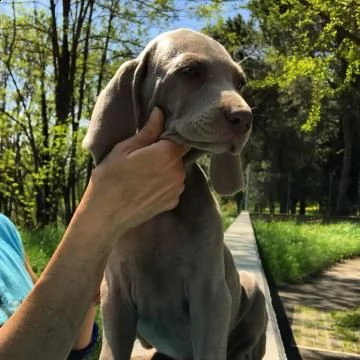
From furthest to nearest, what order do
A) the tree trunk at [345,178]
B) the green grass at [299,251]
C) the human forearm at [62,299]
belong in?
the tree trunk at [345,178] → the green grass at [299,251] → the human forearm at [62,299]

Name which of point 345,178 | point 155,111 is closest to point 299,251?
point 155,111

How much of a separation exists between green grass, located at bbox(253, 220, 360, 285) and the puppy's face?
7750mm

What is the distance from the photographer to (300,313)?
7383mm

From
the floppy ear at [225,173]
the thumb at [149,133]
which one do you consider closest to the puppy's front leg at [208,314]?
the floppy ear at [225,173]

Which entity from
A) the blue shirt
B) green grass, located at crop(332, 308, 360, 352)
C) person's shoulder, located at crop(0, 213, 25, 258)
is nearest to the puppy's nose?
the blue shirt

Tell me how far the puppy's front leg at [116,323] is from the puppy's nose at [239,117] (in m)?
0.72

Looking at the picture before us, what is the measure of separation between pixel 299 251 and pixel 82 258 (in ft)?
32.6

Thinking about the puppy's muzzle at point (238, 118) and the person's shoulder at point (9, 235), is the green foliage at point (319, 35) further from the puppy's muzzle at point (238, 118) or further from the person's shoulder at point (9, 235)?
the puppy's muzzle at point (238, 118)

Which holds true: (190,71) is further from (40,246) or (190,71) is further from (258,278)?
(40,246)

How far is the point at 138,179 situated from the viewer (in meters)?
1.37

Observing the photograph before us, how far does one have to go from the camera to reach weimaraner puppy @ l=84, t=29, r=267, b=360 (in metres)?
1.64

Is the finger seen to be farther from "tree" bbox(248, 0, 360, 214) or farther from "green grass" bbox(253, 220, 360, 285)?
"green grass" bbox(253, 220, 360, 285)

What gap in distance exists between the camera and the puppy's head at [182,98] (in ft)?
5.04

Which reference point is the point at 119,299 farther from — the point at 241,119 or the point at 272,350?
the point at 272,350
